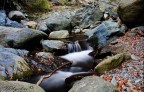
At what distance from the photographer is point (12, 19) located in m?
12.5

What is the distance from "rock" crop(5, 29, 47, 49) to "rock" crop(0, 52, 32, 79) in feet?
4.57

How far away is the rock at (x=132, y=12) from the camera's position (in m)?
Answer: 8.88

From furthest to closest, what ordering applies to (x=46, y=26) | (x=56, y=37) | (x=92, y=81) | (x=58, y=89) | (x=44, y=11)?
1. (x=44, y=11)
2. (x=46, y=26)
3. (x=56, y=37)
4. (x=58, y=89)
5. (x=92, y=81)

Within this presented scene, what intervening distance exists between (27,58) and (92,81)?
3.14m

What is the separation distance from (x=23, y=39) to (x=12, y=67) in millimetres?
2192

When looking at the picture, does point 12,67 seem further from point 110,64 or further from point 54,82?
point 110,64

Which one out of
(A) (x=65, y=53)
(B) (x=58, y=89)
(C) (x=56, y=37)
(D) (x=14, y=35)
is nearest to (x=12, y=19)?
(C) (x=56, y=37)

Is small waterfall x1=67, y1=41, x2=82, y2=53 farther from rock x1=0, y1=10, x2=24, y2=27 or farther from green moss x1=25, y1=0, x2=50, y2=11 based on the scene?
green moss x1=25, y1=0, x2=50, y2=11

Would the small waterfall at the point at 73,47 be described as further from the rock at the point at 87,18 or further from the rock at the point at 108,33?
the rock at the point at 87,18

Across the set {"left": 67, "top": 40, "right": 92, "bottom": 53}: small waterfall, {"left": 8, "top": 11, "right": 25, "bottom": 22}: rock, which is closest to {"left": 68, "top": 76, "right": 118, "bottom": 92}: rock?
{"left": 67, "top": 40, "right": 92, "bottom": 53}: small waterfall

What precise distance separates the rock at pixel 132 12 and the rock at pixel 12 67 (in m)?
4.76

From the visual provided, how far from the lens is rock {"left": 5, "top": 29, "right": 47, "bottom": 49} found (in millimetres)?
8255

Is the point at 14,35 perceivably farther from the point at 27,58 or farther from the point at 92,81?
the point at 92,81

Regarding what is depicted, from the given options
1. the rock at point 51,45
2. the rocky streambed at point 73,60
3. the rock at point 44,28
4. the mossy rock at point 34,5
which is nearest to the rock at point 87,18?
the rocky streambed at point 73,60
